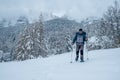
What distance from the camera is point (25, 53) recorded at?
107 feet

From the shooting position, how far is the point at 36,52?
109ft

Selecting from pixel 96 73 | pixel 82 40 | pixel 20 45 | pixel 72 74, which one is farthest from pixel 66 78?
pixel 20 45

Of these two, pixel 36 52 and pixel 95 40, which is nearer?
pixel 36 52

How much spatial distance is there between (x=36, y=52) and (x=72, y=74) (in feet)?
83.0

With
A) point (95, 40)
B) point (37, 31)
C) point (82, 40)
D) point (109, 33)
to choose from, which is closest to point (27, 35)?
point (37, 31)

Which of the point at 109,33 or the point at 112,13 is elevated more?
the point at 112,13

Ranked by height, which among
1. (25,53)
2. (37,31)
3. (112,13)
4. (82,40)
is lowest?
(25,53)

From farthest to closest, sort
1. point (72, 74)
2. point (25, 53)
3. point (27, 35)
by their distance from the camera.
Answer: point (27, 35) → point (25, 53) → point (72, 74)

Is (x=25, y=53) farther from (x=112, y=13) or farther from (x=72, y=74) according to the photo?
(x=72, y=74)

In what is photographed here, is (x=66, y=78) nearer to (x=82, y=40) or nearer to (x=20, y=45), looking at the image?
(x=82, y=40)

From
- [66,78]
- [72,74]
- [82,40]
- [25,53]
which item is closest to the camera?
[66,78]

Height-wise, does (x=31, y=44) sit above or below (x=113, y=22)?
below

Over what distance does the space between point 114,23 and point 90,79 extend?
28.0 m

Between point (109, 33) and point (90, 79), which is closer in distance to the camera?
point (90, 79)
